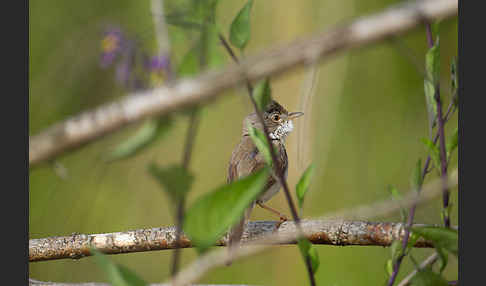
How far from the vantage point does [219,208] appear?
0.37m

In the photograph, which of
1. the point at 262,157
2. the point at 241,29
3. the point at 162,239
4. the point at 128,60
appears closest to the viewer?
the point at 241,29

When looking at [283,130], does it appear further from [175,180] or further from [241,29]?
[175,180]

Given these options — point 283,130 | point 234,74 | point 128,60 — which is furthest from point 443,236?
point 283,130

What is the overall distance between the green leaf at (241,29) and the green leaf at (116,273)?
0.71 feet

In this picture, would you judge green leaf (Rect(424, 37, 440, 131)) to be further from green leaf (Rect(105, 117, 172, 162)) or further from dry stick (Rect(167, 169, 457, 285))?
green leaf (Rect(105, 117, 172, 162))

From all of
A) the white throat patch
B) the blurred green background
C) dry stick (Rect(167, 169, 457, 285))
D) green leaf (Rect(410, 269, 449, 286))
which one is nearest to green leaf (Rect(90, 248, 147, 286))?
dry stick (Rect(167, 169, 457, 285))

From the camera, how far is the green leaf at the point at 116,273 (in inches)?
14.8

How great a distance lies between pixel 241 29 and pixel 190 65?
0.28ft

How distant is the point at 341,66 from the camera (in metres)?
1.41

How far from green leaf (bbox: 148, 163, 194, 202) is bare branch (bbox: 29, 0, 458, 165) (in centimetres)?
4

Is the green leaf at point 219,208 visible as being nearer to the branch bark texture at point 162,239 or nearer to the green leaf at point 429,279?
the green leaf at point 429,279

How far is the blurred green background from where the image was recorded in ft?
3.18

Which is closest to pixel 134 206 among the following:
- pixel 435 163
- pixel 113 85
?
pixel 113 85

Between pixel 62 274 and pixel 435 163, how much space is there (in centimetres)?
82
